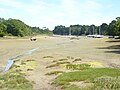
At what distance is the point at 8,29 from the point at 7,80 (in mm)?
159598

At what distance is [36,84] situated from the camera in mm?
20828

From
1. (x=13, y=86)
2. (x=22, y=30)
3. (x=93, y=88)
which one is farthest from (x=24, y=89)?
(x=22, y=30)

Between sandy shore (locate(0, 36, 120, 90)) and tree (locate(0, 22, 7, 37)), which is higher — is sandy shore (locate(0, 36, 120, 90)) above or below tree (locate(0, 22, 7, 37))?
below

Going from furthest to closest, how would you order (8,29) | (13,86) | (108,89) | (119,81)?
(8,29)
(13,86)
(119,81)
(108,89)

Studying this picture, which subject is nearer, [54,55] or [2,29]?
[54,55]

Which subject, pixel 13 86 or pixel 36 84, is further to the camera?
pixel 36 84

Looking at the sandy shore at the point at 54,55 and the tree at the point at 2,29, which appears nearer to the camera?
the sandy shore at the point at 54,55

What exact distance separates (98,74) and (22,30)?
171873 mm

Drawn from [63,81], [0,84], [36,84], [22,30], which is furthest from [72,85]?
→ [22,30]

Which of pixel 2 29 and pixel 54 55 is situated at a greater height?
A: pixel 2 29

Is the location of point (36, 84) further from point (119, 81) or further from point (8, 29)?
point (8, 29)

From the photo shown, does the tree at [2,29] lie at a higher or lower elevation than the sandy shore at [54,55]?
higher

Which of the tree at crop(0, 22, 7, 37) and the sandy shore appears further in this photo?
the tree at crop(0, 22, 7, 37)

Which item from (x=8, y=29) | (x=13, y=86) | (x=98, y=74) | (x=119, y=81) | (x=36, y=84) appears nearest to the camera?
(x=119, y=81)
